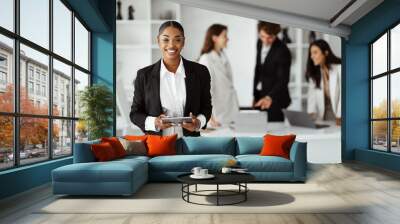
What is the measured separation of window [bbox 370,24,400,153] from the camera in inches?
332

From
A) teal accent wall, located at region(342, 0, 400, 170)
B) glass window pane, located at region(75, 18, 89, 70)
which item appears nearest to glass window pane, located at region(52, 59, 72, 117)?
glass window pane, located at region(75, 18, 89, 70)

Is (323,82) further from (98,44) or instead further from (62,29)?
(62,29)

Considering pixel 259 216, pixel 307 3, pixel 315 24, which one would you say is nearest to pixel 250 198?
pixel 259 216

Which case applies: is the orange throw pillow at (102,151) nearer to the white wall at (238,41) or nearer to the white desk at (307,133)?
the white desk at (307,133)

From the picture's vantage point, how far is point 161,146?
6879mm

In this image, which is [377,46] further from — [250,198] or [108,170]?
[108,170]

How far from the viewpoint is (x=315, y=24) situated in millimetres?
9555

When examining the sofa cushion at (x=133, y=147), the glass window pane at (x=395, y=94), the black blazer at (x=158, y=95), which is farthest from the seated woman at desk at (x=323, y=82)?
the sofa cushion at (x=133, y=147)

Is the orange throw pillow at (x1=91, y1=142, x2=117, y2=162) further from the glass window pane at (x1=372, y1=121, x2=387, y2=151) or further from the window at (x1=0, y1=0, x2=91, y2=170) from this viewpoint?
the glass window pane at (x1=372, y1=121, x2=387, y2=151)

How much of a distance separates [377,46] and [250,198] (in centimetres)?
623

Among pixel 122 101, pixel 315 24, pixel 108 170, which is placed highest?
pixel 315 24

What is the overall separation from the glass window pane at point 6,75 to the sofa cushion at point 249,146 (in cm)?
360

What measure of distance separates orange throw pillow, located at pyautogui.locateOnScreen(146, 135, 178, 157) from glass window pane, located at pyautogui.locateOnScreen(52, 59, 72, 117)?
1.64 metres

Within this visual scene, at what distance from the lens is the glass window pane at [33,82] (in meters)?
5.75
